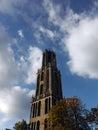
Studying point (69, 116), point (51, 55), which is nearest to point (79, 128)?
point (69, 116)

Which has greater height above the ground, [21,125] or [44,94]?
[44,94]

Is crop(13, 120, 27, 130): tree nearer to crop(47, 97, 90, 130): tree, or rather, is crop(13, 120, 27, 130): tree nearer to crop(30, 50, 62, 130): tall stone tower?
crop(30, 50, 62, 130): tall stone tower

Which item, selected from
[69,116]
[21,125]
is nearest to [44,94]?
[21,125]

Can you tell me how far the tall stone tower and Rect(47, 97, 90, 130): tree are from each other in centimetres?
1794

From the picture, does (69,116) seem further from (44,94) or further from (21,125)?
(44,94)

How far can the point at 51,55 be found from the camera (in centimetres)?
8256

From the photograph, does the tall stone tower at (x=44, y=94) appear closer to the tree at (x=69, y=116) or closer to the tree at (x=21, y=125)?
the tree at (x=21, y=125)

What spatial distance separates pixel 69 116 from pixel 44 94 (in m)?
26.4

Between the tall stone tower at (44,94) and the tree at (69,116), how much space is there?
58.9 feet

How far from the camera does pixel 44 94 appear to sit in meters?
63.5

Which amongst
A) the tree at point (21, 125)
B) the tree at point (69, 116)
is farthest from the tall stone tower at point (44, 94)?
the tree at point (69, 116)

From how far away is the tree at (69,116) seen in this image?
36500mm

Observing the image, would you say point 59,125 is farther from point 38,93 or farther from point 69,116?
point 38,93

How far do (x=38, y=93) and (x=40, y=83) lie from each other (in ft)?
13.2
